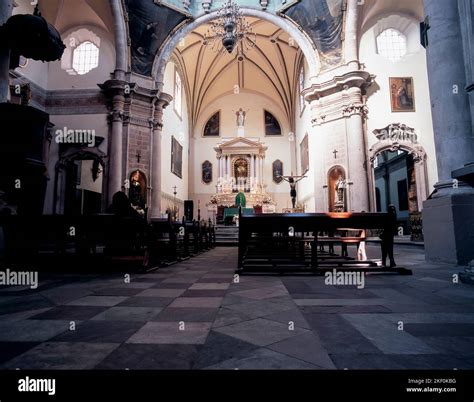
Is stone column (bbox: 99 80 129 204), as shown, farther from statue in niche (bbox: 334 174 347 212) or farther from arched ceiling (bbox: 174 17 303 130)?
statue in niche (bbox: 334 174 347 212)

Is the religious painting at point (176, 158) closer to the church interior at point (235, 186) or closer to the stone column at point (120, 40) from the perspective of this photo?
the church interior at point (235, 186)

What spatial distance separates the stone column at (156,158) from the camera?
13.8 metres

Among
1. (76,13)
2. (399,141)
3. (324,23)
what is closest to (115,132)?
(76,13)

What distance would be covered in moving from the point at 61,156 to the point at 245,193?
11763 millimetres

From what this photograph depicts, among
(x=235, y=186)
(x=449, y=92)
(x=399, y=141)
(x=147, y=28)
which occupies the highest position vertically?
(x=147, y=28)

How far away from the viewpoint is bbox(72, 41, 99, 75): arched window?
14039 mm

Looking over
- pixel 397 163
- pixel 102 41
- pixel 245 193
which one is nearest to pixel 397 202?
pixel 397 163

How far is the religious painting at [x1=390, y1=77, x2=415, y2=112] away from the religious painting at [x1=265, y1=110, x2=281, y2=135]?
11.6 meters

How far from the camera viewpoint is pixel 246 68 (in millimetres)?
22484

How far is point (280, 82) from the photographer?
22.2m

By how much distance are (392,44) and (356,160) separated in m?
5.69

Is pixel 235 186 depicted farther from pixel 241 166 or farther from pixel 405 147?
pixel 405 147

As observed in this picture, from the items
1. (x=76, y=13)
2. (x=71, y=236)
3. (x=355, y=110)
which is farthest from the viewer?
→ (x=76, y=13)

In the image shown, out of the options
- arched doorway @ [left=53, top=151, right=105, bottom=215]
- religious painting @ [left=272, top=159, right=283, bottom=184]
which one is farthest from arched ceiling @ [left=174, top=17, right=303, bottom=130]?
arched doorway @ [left=53, top=151, right=105, bottom=215]
